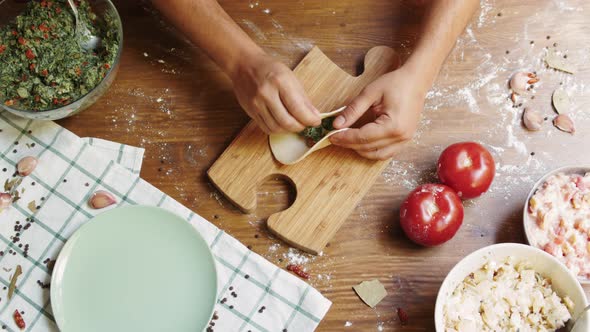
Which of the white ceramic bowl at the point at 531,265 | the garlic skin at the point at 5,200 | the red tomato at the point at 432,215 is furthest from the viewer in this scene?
the garlic skin at the point at 5,200

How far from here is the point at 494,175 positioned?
154 cm

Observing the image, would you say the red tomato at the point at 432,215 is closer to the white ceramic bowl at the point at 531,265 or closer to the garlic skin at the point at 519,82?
the white ceramic bowl at the point at 531,265

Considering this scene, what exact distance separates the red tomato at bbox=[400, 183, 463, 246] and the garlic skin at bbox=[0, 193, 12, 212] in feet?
3.39

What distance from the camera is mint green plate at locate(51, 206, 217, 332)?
4.70ft

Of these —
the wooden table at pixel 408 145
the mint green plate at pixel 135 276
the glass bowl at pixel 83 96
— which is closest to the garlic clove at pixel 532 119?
the wooden table at pixel 408 145

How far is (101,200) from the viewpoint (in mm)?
1522

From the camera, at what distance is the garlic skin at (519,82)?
1620 mm

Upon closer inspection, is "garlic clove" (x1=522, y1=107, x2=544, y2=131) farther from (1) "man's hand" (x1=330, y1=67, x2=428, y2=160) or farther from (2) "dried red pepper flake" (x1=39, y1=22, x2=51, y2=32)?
(2) "dried red pepper flake" (x1=39, y1=22, x2=51, y2=32)

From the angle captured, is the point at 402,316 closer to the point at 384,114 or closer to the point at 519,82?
the point at 384,114

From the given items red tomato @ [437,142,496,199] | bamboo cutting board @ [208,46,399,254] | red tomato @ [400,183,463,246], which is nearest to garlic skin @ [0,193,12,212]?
bamboo cutting board @ [208,46,399,254]

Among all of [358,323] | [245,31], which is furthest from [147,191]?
[358,323]

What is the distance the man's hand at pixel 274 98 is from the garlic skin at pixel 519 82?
0.58m

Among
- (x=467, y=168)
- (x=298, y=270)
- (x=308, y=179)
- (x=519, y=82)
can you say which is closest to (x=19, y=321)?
(x=298, y=270)

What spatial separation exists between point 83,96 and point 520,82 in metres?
1.18
